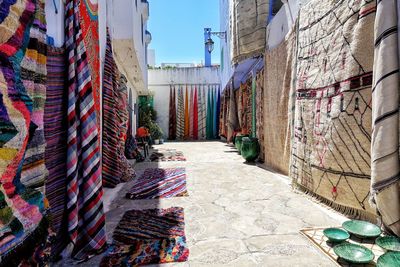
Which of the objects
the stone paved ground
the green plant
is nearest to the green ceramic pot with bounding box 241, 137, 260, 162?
the stone paved ground

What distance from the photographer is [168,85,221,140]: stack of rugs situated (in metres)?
15.0

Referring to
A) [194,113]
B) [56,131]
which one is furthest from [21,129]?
[194,113]

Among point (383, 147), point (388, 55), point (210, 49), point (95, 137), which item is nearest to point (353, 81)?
point (388, 55)

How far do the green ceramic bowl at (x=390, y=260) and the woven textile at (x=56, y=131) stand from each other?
2.11 m

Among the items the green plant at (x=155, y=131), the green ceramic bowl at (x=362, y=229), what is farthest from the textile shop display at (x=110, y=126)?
the green plant at (x=155, y=131)

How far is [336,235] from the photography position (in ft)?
7.14

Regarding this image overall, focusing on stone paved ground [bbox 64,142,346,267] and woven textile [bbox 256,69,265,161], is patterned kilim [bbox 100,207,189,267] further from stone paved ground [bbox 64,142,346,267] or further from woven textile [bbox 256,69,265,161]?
woven textile [bbox 256,69,265,161]

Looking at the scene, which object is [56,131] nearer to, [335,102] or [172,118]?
[335,102]

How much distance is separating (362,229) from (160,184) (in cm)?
287

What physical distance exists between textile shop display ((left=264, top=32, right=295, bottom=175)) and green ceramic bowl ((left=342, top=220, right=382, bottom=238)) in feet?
6.89

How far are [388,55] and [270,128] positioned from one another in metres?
3.42

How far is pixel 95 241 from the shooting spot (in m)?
2.10

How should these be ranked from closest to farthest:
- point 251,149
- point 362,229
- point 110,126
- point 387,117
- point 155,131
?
point 387,117
point 362,229
point 110,126
point 251,149
point 155,131

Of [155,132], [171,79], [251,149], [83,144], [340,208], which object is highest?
[171,79]
